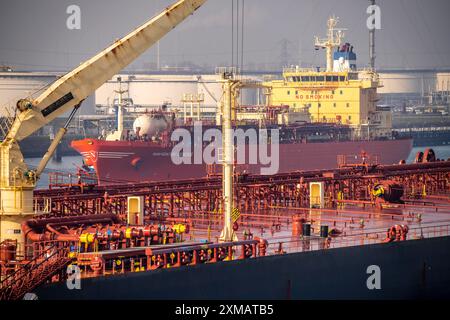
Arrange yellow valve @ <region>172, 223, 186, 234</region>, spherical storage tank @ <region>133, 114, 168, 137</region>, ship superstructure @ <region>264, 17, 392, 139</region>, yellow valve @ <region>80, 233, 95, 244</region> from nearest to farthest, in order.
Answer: yellow valve @ <region>80, 233, 95, 244</region> < yellow valve @ <region>172, 223, 186, 234</region> < spherical storage tank @ <region>133, 114, 168, 137</region> < ship superstructure @ <region>264, 17, 392, 139</region>

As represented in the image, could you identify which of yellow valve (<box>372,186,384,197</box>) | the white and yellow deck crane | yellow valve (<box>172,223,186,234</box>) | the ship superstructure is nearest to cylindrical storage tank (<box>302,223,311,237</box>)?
yellow valve (<box>172,223,186,234</box>)

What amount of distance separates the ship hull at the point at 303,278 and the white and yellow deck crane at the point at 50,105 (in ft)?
12.6

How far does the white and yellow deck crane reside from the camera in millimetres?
35125

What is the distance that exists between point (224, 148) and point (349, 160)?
78.3 m

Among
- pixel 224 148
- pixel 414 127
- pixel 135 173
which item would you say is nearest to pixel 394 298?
pixel 224 148

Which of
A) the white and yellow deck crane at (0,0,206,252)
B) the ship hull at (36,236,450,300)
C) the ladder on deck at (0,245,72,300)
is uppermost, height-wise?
the white and yellow deck crane at (0,0,206,252)

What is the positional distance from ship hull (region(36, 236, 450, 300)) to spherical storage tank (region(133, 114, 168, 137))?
184 ft

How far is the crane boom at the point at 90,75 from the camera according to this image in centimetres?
3616

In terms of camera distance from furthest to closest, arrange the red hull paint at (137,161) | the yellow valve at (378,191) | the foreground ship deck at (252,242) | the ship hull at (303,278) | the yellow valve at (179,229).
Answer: the red hull paint at (137,161)
the yellow valve at (378,191)
the yellow valve at (179,229)
the foreground ship deck at (252,242)
the ship hull at (303,278)

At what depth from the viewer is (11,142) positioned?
35.4 meters

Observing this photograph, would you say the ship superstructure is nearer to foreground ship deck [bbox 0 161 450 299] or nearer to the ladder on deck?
foreground ship deck [bbox 0 161 450 299]

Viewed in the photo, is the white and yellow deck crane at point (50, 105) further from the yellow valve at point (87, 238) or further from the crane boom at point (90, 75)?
the yellow valve at point (87, 238)

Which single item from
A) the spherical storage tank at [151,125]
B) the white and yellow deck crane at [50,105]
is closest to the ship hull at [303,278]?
the white and yellow deck crane at [50,105]
